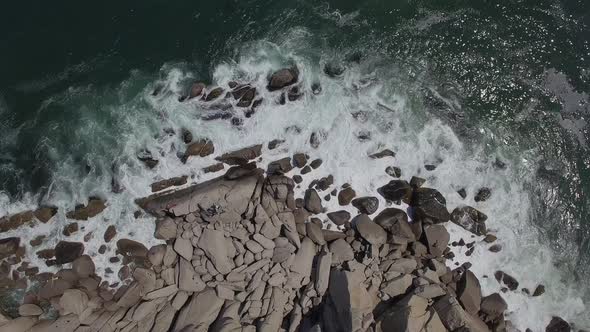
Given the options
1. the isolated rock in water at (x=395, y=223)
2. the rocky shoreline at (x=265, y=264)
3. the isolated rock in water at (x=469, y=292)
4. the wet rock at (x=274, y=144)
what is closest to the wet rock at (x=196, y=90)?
the rocky shoreline at (x=265, y=264)

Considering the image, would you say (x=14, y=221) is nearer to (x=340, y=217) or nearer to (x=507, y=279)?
(x=340, y=217)

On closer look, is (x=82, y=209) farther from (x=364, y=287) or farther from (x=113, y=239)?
(x=364, y=287)

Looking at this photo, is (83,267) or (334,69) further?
(334,69)

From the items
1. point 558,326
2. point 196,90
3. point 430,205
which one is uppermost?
point 196,90

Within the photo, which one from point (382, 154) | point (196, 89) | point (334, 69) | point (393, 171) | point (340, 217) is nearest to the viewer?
point (340, 217)

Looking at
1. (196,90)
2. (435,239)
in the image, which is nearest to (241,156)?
(196,90)

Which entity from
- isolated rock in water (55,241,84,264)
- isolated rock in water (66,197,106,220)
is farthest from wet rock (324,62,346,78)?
isolated rock in water (55,241,84,264)

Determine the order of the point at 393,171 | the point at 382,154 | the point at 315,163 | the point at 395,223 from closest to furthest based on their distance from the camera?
the point at 395,223
the point at 315,163
the point at 393,171
the point at 382,154

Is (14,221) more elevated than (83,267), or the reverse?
(14,221)
